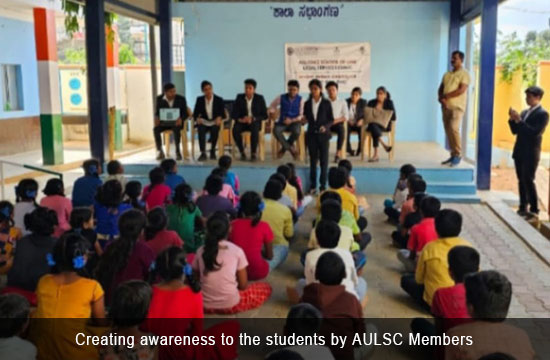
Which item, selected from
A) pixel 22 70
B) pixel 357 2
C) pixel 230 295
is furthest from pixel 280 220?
pixel 22 70

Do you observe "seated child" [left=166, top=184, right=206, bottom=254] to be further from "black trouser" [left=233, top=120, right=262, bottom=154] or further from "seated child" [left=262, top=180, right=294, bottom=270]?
"black trouser" [left=233, top=120, right=262, bottom=154]

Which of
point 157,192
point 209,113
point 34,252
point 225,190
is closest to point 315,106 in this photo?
point 209,113

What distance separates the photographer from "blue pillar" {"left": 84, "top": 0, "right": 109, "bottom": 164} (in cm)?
846

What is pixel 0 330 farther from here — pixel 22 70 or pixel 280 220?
pixel 22 70

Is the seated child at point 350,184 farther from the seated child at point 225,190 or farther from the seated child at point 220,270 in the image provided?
the seated child at point 220,270

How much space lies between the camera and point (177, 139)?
8945mm

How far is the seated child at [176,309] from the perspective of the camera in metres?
3.04

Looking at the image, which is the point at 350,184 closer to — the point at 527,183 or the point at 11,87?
the point at 527,183

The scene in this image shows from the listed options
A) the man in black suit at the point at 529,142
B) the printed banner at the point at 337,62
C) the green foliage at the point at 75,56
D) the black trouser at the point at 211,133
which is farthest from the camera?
the green foliage at the point at 75,56

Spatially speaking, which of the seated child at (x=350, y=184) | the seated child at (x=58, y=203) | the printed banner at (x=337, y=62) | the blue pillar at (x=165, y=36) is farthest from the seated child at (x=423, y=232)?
the blue pillar at (x=165, y=36)

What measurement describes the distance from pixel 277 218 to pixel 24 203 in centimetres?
208

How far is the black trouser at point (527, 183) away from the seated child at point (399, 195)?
62.9 inches

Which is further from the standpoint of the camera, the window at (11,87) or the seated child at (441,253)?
the window at (11,87)

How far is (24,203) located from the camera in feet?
15.8
